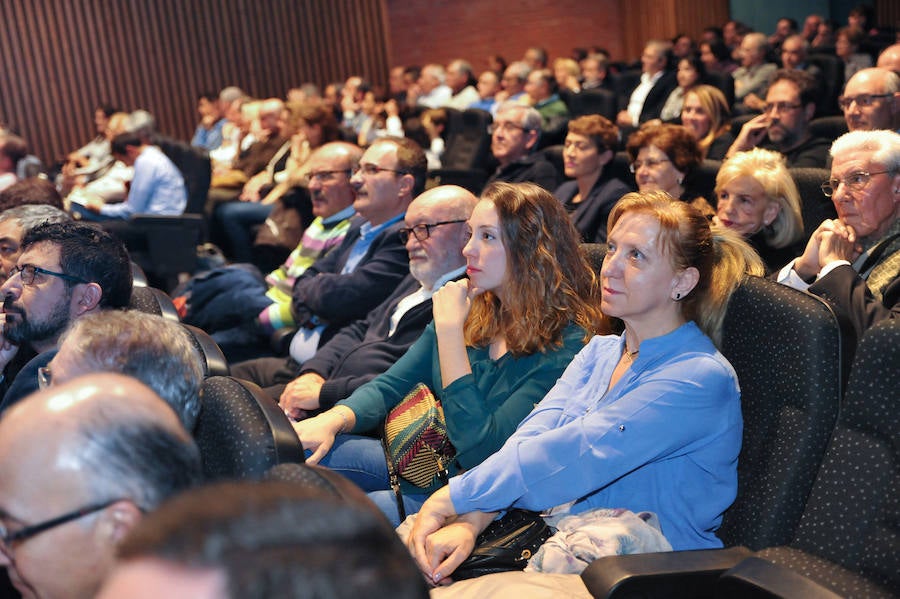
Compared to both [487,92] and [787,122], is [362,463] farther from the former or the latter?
[487,92]

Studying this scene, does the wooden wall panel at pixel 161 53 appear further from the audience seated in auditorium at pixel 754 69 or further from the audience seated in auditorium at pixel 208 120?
the audience seated in auditorium at pixel 754 69

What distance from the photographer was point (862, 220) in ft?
8.27

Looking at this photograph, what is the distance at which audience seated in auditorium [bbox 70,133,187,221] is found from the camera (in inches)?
231

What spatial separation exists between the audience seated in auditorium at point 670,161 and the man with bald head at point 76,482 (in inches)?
114

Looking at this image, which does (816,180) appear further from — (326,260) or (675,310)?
(326,260)

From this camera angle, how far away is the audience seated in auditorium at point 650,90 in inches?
293

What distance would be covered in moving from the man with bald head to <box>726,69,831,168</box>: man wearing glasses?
12.2ft

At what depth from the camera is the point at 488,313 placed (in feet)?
7.48

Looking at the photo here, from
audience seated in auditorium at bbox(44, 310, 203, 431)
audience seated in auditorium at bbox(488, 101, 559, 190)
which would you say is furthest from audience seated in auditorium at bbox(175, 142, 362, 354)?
audience seated in auditorium at bbox(44, 310, 203, 431)

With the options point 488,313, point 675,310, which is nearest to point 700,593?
point 675,310

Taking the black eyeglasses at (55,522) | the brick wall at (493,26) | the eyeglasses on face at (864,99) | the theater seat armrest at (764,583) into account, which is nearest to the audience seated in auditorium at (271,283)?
the eyeglasses on face at (864,99)

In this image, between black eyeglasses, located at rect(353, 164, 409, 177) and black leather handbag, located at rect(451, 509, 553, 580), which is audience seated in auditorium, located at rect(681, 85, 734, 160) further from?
black leather handbag, located at rect(451, 509, 553, 580)

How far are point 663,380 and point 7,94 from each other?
987 centimetres

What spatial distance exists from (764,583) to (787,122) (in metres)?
3.50
